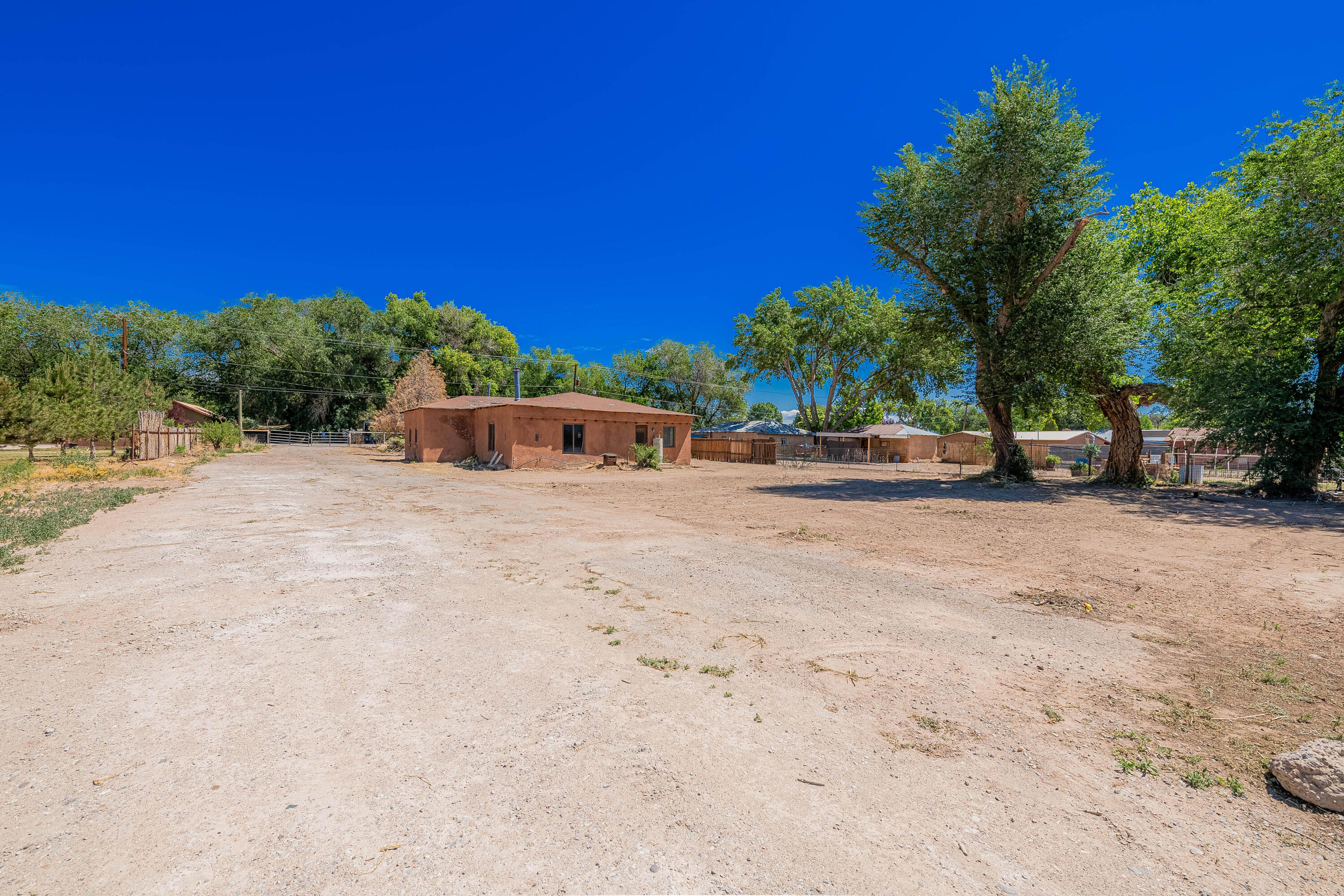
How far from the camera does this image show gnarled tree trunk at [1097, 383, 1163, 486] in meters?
19.9

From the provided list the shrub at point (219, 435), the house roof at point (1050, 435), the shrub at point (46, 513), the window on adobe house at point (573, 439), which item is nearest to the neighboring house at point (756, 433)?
the window on adobe house at point (573, 439)

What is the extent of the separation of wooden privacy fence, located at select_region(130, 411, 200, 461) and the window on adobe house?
58.0ft

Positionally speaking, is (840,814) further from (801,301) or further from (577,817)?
(801,301)

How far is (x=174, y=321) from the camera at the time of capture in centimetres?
4934

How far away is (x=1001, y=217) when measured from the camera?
707 inches

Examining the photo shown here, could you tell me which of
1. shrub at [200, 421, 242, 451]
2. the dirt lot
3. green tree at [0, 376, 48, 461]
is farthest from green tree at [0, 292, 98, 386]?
the dirt lot

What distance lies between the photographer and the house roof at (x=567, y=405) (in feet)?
79.2

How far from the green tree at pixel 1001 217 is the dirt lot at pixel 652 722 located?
12.6 metres

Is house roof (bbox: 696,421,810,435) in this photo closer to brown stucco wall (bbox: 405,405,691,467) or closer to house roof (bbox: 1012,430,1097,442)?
brown stucco wall (bbox: 405,405,691,467)

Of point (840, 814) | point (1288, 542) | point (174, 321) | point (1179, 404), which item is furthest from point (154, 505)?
point (174, 321)

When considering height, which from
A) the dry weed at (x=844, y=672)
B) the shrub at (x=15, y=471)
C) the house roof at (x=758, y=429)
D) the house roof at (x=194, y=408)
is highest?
the house roof at (x=194, y=408)

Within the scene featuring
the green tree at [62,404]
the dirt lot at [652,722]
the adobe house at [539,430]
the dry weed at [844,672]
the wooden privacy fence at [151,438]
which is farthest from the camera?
the adobe house at [539,430]

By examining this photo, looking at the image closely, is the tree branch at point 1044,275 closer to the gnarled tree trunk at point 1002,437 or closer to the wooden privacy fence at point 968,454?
the gnarled tree trunk at point 1002,437

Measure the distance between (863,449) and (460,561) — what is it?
3843 centimetres
